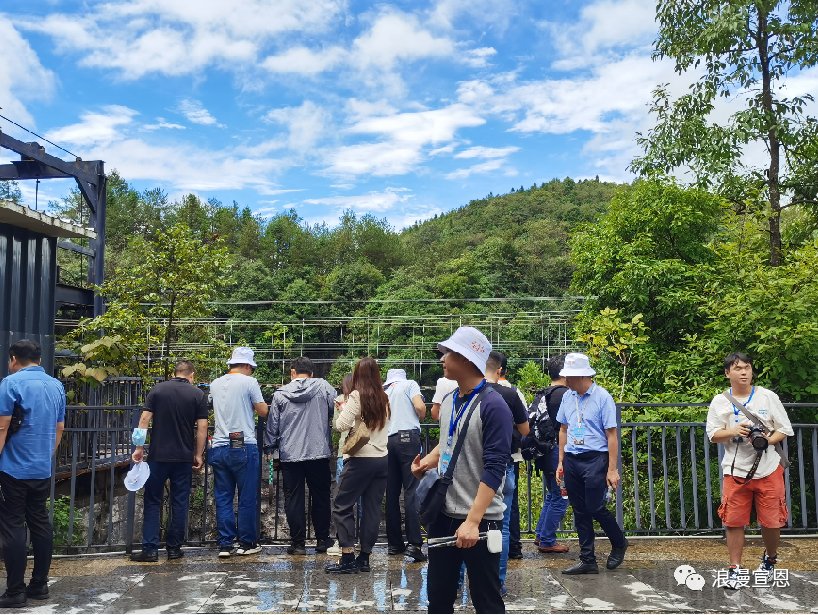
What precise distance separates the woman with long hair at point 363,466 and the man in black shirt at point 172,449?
150 cm

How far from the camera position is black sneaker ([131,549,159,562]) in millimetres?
7063

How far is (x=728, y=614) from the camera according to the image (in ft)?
17.6

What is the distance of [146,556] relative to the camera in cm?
706

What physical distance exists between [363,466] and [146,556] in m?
2.28

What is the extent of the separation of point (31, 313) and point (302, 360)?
6770 mm

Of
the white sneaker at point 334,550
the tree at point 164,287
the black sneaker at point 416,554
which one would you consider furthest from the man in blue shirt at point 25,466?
the tree at point 164,287

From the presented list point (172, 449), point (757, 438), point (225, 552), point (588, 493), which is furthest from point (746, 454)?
point (172, 449)

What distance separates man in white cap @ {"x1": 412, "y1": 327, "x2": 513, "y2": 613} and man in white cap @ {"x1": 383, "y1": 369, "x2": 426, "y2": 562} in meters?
3.08

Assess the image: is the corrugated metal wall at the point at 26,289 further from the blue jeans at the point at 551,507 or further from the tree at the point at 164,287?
the blue jeans at the point at 551,507

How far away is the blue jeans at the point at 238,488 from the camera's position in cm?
723

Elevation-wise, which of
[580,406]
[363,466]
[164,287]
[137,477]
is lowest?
[137,477]

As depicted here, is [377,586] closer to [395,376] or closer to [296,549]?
[296,549]

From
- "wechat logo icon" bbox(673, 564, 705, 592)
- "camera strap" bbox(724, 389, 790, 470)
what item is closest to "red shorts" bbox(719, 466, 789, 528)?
"camera strap" bbox(724, 389, 790, 470)

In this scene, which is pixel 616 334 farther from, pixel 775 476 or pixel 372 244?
pixel 372 244
